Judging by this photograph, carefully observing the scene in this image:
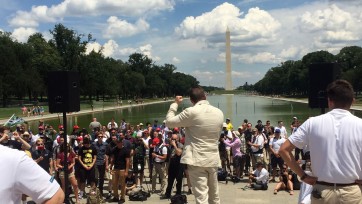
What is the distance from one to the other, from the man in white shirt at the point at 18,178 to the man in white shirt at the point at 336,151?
94.9 inches

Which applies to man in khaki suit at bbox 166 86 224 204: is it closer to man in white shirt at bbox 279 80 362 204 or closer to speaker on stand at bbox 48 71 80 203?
man in white shirt at bbox 279 80 362 204

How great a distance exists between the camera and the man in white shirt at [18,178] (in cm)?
217

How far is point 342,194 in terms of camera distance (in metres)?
3.48

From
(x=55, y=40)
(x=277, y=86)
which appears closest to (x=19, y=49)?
(x=55, y=40)

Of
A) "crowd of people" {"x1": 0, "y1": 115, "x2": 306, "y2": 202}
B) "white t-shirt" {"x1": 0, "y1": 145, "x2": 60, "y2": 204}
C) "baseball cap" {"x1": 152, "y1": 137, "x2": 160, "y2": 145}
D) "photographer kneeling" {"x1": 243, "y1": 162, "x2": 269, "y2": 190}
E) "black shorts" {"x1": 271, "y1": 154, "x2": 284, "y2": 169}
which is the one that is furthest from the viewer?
"black shorts" {"x1": 271, "y1": 154, "x2": 284, "y2": 169}

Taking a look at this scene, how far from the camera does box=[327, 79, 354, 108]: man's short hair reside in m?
3.64

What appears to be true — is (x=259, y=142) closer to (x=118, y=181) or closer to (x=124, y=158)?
(x=124, y=158)

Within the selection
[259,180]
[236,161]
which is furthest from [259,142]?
[259,180]

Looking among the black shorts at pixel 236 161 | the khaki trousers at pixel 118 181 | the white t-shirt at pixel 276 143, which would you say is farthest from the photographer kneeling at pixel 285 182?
the khaki trousers at pixel 118 181

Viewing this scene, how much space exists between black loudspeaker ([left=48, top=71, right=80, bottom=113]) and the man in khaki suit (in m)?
3.99

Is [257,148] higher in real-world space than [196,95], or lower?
lower

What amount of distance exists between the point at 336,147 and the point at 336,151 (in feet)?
0.11

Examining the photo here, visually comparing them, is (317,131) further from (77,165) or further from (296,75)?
(296,75)

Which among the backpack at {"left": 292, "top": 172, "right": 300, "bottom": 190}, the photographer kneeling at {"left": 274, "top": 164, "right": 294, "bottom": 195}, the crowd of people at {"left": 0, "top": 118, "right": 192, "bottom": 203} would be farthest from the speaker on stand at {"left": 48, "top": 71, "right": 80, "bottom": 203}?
the backpack at {"left": 292, "top": 172, "right": 300, "bottom": 190}
